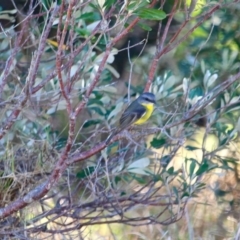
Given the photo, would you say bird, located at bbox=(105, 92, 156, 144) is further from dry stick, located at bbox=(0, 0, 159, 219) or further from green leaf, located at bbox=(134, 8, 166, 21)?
green leaf, located at bbox=(134, 8, 166, 21)

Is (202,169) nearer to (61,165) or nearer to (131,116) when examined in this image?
(131,116)

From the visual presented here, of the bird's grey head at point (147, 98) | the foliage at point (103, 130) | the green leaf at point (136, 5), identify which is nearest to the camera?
the green leaf at point (136, 5)

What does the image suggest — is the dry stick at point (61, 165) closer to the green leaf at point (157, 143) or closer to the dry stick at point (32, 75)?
the dry stick at point (32, 75)

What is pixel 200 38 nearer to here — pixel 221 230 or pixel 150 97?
pixel 150 97

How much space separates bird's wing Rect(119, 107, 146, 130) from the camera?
2671 millimetres

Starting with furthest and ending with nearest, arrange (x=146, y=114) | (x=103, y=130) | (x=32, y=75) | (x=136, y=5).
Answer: (x=146, y=114), (x=103, y=130), (x=32, y=75), (x=136, y=5)

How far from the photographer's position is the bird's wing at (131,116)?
2671mm

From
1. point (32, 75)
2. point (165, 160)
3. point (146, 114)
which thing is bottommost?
point (165, 160)

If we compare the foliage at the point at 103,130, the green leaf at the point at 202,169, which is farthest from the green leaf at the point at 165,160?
the green leaf at the point at 202,169

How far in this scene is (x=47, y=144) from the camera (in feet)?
7.91

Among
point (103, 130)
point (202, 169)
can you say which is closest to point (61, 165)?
point (103, 130)

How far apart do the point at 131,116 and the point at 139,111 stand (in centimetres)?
5

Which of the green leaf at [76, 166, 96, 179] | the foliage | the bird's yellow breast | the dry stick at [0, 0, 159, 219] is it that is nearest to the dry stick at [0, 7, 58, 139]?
the foliage

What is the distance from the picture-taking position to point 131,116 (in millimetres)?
2721
